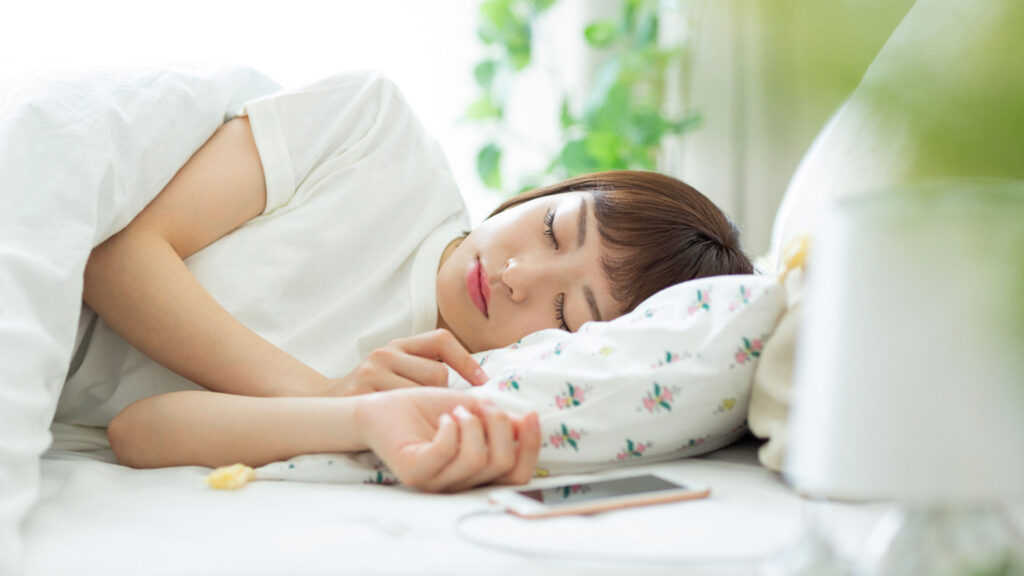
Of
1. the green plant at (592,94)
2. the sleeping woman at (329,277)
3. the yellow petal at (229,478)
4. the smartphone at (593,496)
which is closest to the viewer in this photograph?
the smartphone at (593,496)

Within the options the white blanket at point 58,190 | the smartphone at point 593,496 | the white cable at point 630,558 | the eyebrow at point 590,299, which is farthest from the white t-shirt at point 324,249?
the white cable at point 630,558

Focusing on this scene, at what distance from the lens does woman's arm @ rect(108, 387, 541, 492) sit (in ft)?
2.48

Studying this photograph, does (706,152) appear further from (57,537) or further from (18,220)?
(57,537)

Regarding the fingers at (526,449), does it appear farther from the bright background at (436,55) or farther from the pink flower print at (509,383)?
the bright background at (436,55)

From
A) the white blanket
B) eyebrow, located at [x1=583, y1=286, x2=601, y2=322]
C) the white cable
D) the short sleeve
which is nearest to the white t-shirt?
the short sleeve

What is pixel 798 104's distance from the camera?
18 centimetres

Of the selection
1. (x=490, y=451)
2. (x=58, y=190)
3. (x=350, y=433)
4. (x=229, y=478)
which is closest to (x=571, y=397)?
(x=490, y=451)

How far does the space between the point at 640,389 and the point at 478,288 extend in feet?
1.26

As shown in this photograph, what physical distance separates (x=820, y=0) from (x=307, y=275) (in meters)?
1.05

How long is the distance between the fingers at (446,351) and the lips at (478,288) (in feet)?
0.70

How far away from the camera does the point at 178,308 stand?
0.99m

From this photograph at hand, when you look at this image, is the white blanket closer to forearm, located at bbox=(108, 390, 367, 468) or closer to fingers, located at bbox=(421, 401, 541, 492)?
forearm, located at bbox=(108, 390, 367, 468)

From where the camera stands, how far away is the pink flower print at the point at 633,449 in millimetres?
827

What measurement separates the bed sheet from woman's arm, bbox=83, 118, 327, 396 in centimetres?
19
